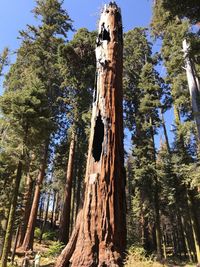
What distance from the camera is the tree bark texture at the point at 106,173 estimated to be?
4.24 metres

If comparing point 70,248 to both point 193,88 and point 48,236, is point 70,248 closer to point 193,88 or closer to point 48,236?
point 193,88

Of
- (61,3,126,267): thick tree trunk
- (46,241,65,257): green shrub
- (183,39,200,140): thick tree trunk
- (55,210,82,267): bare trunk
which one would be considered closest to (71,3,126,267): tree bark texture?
(61,3,126,267): thick tree trunk

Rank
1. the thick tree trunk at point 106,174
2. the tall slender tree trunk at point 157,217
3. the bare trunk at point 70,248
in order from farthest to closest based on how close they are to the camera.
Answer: the tall slender tree trunk at point 157,217
the bare trunk at point 70,248
the thick tree trunk at point 106,174

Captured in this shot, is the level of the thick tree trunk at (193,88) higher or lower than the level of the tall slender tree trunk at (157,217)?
higher

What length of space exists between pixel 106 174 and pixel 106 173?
2 centimetres

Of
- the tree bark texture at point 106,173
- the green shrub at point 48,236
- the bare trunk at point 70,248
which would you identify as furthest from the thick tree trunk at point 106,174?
the green shrub at point 48,236

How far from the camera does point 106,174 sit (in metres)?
4.70

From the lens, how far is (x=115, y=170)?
480cm

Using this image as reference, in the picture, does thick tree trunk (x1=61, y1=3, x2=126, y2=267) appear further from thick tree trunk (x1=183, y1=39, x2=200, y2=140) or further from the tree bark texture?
thick tree trunk (x1=183, y1=39, x2=200, y2=140)

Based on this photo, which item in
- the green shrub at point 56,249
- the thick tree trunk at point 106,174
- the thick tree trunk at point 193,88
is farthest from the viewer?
the green shrub at point 56,249

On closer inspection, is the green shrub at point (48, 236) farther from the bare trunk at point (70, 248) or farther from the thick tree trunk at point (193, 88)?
the bare trunk at point (70, 248)

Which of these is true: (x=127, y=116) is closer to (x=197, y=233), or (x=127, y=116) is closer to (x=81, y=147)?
(x=81, y=147)

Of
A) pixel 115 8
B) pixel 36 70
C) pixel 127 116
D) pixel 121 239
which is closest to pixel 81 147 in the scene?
pixel 127 116

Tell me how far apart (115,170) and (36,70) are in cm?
1731
